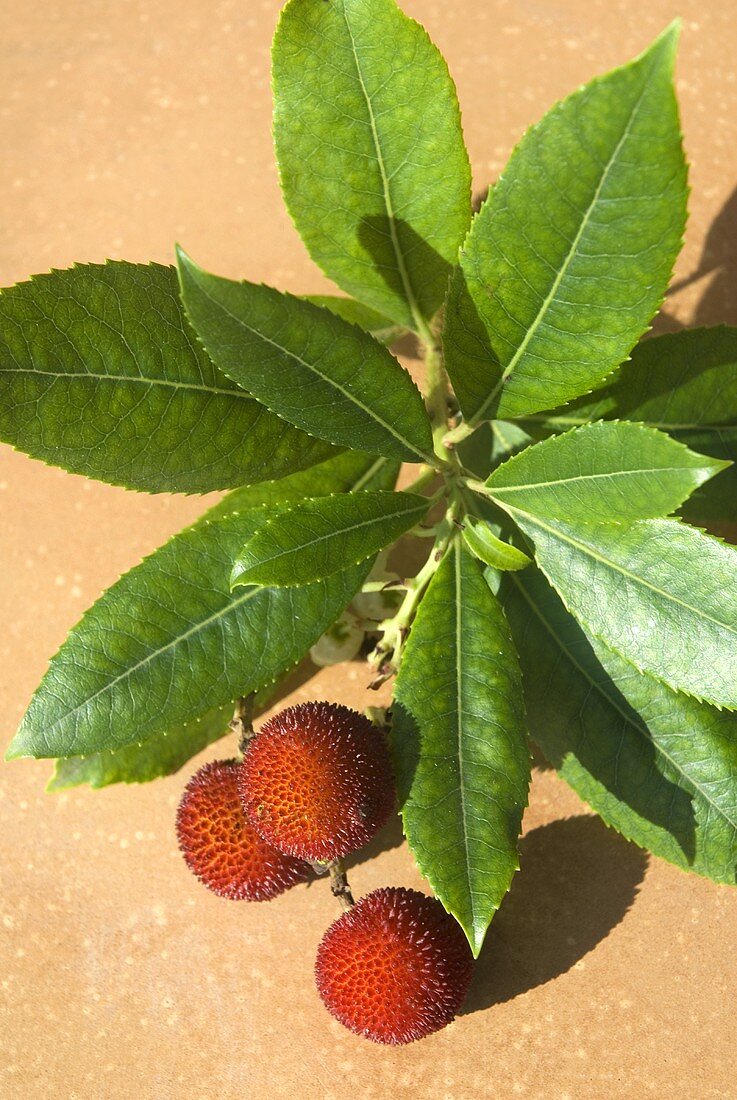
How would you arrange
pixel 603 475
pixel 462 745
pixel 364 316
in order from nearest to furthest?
pixel 603 475 → pixel 462 745 → pixel 364 316

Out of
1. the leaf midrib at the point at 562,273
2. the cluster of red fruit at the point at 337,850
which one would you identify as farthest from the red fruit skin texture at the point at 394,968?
the leaf midrib at the point at 562,273

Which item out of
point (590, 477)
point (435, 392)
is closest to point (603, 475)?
point (590, 477)

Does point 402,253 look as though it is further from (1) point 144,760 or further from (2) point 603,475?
(1) point 144,760

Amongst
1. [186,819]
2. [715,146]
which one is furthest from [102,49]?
[186,819]

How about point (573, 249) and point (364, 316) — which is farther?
point (364, 316)

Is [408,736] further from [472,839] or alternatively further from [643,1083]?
[643,1083]

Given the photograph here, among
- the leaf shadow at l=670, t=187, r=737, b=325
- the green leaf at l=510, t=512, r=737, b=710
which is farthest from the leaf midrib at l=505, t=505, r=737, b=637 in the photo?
the leaf shadow at l=670, t=187, r=737, b=325

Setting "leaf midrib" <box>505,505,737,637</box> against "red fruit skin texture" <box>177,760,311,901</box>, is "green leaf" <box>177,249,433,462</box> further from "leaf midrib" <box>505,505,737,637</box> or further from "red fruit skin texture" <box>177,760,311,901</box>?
"red fruit skin texture" <box>177,760,311,901</box>
